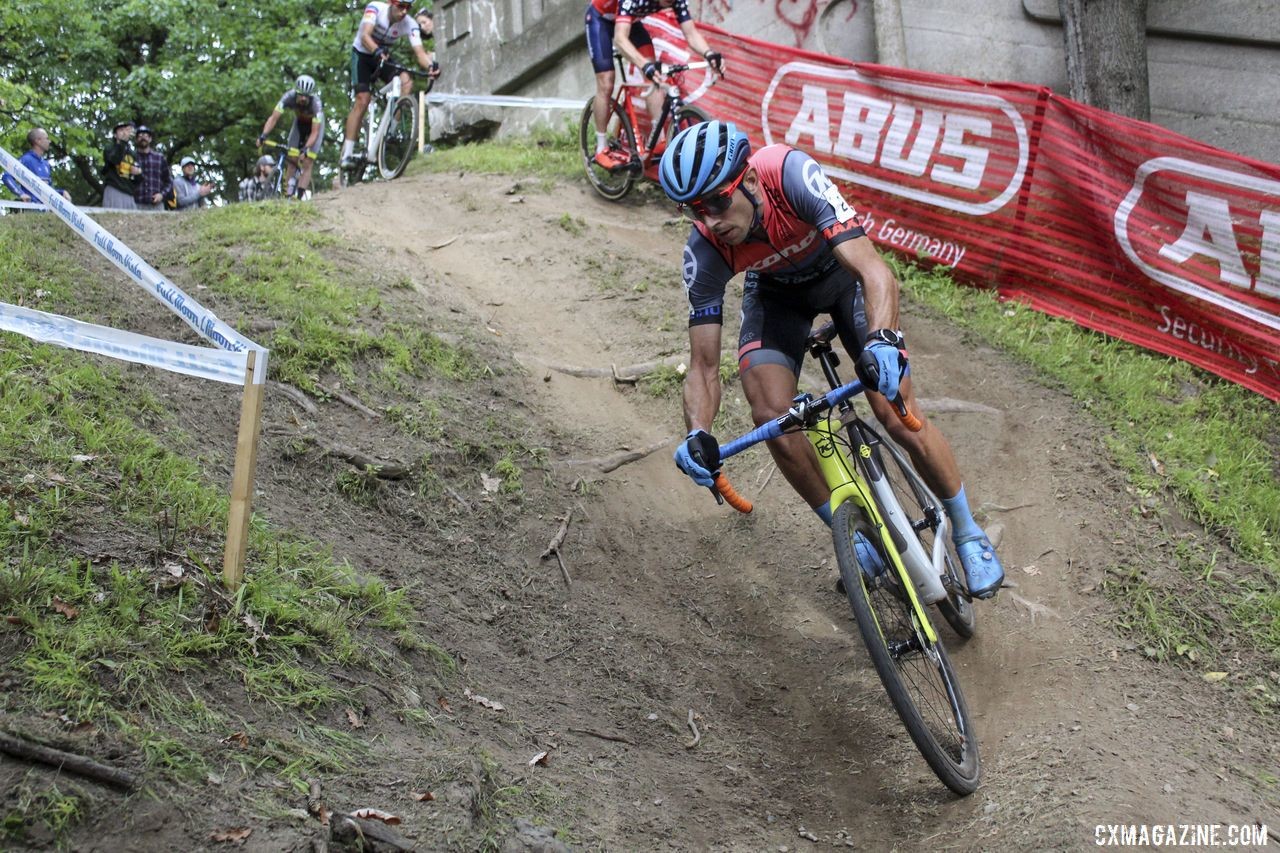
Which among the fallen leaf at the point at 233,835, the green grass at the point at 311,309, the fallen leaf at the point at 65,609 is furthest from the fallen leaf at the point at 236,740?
the green grass at the point at 311,309

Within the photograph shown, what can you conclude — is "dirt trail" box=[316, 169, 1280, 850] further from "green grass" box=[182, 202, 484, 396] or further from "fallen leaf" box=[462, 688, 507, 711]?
"green grass" box=[182, 202, 484, 396]

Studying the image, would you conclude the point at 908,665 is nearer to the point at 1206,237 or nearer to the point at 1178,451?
the point at 1178,451

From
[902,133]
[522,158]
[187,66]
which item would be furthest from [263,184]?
[187,66]

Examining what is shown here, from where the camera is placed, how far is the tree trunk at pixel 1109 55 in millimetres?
9234

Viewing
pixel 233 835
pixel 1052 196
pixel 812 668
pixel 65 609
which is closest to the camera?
pixel 233 835

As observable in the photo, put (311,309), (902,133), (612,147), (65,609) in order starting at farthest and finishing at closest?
(612,147)
(902,133)
(311,309)
(65,609)

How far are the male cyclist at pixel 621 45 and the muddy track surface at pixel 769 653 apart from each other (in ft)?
10.4

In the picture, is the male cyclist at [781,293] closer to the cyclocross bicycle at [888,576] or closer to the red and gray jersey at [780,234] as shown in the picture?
the red and gray jersey at [780,234]

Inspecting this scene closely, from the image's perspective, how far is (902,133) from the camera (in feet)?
29.6

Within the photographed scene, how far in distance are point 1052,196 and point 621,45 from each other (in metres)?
4.07

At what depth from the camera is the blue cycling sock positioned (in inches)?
197

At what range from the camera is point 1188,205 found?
24.7 feet

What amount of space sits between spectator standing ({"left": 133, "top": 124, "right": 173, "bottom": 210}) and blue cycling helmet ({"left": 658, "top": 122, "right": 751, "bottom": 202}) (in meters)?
12.1

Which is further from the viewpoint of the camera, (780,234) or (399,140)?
(399,140)
